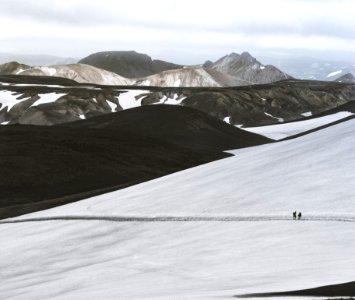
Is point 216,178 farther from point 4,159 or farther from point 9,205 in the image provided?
point 4,159

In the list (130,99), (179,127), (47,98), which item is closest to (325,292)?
(179,127)

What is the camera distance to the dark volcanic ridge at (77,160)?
58.0 metres

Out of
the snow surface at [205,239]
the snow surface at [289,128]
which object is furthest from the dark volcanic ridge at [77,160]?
the snow surface at [289,128]

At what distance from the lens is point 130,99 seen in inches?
7254

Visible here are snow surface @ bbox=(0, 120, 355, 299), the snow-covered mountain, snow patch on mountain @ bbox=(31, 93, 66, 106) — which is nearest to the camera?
snow surface @ bbox=(0, 120, 355, 299)

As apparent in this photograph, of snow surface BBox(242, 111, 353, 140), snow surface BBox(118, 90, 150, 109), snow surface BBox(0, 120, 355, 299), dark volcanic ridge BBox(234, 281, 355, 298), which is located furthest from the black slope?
dark volcanic ridge BBox(234, 281, 355, 298)

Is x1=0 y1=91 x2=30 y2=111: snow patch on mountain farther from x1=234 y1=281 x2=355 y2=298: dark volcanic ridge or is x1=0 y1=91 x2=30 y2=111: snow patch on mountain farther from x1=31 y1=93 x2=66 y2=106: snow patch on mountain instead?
x1=234 y1=281 x2=355 y2=298: dark volcanic ridge

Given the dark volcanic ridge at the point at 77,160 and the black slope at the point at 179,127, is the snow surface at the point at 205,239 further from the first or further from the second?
the black slope at the point at 179,127

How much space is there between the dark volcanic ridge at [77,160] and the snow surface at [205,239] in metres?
10.6

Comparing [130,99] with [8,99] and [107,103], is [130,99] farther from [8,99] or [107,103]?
[8,99]

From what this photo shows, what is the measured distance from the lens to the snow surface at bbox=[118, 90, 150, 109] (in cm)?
17900

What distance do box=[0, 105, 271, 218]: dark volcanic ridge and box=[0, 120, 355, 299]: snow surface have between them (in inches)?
415

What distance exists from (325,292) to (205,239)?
1332cm

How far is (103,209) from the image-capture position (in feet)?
138
